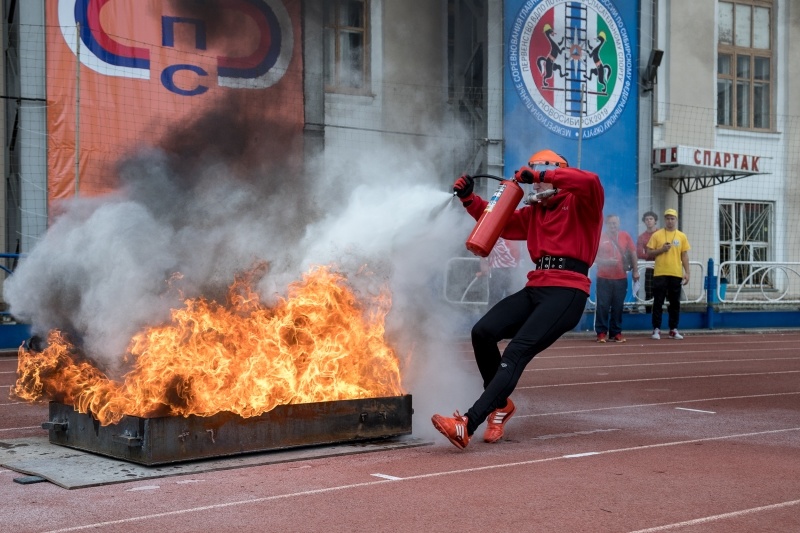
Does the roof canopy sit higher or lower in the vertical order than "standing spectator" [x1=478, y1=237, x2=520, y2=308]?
higher

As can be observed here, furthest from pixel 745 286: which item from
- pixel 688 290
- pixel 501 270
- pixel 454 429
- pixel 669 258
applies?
pixel 454 429

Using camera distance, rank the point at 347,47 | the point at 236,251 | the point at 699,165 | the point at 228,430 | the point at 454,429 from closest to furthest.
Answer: the point at 228,430, the point at 454,429, the point at 236,251, the point at 347,47, the point at 699,165

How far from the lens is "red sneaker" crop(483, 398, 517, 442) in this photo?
23.0 feet

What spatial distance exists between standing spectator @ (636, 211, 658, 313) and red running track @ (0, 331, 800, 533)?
8030 mm

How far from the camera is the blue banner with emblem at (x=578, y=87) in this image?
19.8m

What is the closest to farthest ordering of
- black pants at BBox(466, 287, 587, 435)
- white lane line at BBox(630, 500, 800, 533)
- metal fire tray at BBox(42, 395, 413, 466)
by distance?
1. white lane line at BBox(630, 500, 800, 533)
2. metal fire tray at BBox(42, 395, 413, 466)
3. black pants at BBox(466, 287, 587, 435)

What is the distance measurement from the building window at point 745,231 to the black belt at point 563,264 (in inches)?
664

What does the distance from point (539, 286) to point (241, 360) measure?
2.06m

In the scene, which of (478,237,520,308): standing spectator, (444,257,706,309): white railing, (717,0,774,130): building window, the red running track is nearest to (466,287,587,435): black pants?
the red running track

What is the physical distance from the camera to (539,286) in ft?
22.7

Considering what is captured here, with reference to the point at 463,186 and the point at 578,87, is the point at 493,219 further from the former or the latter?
the point at 578,87

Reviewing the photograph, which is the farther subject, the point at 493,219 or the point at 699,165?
the point at 699,165

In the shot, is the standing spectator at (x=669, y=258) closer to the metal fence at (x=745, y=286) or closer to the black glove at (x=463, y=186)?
the metal fence at (x=745, y=286)

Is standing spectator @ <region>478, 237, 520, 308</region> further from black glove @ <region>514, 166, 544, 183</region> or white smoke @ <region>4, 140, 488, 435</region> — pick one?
black glove @ <region>514, 166, 544, 183</region>
